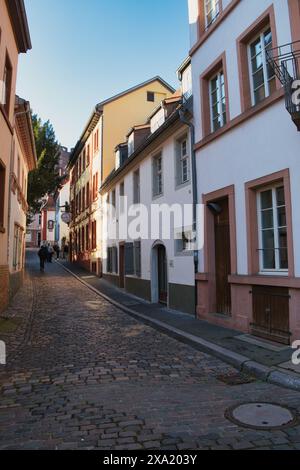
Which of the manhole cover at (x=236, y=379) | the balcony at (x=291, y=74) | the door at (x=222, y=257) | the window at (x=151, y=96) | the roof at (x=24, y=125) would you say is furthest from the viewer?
the window at (x=151, y=96)

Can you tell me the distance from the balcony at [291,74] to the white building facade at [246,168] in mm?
157

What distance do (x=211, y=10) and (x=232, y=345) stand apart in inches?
346

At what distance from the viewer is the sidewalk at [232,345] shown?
6.02 meters

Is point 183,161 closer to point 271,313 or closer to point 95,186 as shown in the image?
point 271,313

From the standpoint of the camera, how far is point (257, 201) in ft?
28.4

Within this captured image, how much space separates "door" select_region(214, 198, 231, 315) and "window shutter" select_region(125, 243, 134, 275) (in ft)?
25.2

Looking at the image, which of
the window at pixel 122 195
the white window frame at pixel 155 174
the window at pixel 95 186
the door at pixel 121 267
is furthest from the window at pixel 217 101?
the window at pixel 95 186

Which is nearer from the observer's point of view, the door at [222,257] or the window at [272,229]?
the window at [272,229]

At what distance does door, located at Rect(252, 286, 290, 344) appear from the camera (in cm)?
753

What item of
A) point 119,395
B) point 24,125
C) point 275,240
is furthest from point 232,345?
point 24,125

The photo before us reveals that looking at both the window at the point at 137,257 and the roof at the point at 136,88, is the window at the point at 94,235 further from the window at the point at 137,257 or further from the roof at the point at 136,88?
the window at the point at 137,257

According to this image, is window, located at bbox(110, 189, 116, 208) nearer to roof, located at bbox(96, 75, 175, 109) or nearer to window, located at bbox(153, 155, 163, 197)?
roof, located at bbox(96, 75, 175, 109)
